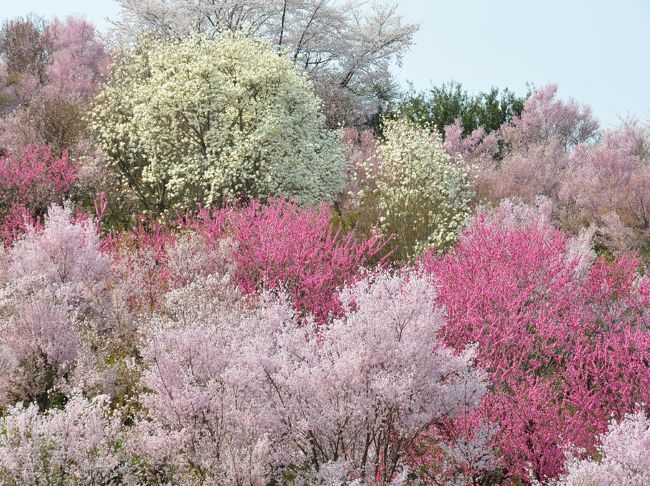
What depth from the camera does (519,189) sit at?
62.8 feet

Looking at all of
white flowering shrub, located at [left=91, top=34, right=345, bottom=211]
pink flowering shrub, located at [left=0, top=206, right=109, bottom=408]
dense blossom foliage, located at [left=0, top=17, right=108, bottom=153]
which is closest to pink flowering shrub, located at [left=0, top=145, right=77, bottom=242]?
white flowering shrub, located at [left=91, top=34, right=345, bottom=211]

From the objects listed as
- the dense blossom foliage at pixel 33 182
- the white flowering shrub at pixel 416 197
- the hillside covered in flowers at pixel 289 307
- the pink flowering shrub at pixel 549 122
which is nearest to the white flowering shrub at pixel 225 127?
the hillside covered in flowers at pixel 289 307

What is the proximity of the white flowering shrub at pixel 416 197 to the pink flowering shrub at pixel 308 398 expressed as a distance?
6861mm

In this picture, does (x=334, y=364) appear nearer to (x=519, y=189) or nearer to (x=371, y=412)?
(x=371, y=412)

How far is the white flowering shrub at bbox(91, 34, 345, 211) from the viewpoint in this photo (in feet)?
46.2

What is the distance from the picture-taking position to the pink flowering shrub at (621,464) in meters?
4.33

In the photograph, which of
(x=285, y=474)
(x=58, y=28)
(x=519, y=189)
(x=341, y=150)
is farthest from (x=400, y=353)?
(x=58, y=28)

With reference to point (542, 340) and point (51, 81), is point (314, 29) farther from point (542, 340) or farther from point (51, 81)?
point (542, 340)

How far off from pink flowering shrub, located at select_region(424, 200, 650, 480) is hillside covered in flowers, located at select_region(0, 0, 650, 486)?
0.05 metres

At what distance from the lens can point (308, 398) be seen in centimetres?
492

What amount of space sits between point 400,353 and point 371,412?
456 millimetres

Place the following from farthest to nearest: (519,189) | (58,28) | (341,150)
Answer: (58,28), (519,189), (341,150)

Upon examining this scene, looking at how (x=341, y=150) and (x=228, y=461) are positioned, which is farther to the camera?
(x=341, y=150)

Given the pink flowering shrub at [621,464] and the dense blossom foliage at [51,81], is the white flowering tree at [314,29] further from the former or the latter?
the pink flowering shrub at [621,464]
